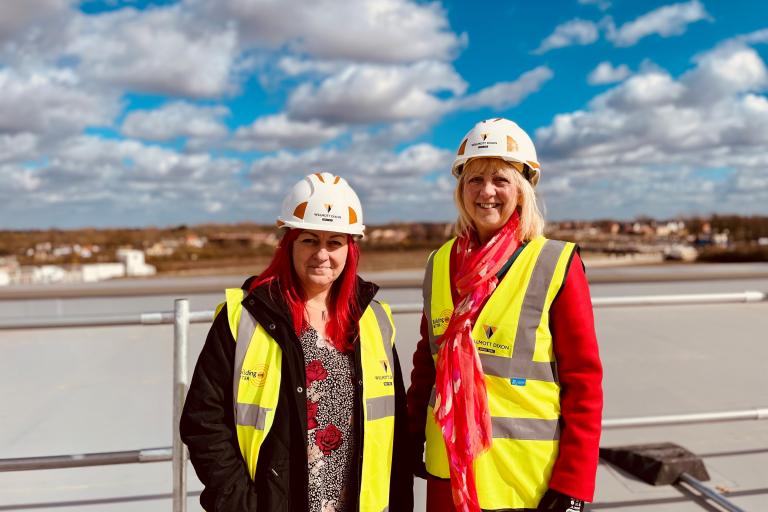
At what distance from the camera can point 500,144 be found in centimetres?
170

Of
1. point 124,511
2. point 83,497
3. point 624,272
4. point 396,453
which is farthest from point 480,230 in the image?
point 624,272

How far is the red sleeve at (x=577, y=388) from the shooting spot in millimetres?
1583

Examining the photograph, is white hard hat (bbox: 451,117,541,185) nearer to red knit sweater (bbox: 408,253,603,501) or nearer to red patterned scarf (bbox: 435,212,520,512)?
red patterned scarf (bbox: 435,212,520,512)

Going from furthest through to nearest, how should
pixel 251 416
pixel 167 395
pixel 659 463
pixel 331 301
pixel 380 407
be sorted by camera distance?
pixel 167 395
pixel 659 463
pixel 331 301
pixel 380 407
pixel 251 416

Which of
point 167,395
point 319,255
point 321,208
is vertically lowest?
point 167,395

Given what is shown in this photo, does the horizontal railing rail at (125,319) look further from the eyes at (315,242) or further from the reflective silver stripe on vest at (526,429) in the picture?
the reflective silver stripe on vest at (526,429)

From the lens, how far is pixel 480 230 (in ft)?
5.99

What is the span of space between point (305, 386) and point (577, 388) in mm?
789

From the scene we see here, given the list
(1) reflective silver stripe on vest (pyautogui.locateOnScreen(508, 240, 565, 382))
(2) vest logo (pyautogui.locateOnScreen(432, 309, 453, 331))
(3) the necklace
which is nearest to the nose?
(1) reflective silver stripe on vest (pyautogui.locateOnScreen(508, 240, 565, 382))

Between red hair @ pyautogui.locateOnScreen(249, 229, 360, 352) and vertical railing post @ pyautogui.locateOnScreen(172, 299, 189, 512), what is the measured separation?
0.55m

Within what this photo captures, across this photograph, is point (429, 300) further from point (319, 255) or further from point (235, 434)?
point (235, 434)

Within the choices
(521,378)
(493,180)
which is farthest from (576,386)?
(493,180)

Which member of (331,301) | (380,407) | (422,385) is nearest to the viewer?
(380,407)

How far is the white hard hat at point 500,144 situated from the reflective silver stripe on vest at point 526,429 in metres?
0.78
